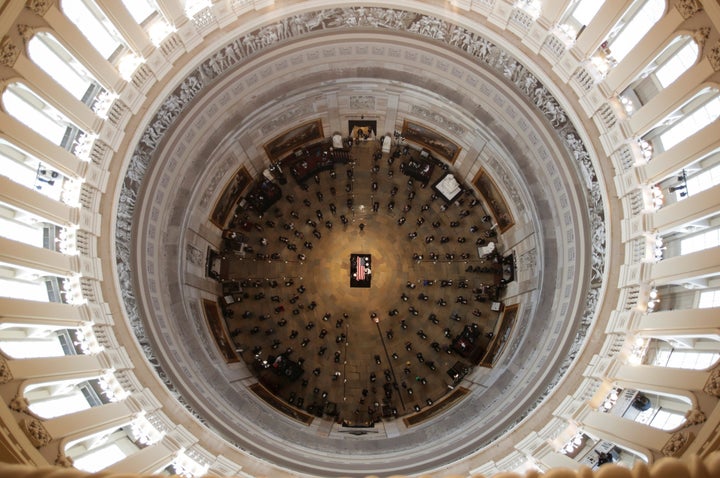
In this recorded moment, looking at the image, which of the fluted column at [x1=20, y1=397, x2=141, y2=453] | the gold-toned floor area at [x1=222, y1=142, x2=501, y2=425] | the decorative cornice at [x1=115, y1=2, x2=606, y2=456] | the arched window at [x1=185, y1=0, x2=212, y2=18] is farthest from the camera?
the gold-toned floor area at [x1=222, y1=142, x2=501, y2=425]

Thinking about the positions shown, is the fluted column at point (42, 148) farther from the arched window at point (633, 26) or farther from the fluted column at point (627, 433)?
the fluted column at point (627, 433)

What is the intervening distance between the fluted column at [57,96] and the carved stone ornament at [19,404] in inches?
298

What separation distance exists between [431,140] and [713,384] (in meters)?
14.7

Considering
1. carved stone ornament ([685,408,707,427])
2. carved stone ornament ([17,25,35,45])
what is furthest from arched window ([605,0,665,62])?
carved stone ornament ([17,25,35,45])

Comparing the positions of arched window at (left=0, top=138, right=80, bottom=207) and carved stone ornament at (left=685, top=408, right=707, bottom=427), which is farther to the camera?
arched window at (left=0, top=138, right=80, bottom=207)

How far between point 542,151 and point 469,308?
876 cm

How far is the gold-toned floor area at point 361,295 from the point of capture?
2155 centimetres

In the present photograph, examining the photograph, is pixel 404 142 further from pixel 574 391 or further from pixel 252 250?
pixel 574 391

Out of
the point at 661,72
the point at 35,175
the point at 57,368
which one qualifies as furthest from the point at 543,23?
the point at 57,368

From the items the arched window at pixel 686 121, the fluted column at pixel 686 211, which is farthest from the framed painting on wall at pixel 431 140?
the fluted column at pixel 686 211

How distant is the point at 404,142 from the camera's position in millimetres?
22391

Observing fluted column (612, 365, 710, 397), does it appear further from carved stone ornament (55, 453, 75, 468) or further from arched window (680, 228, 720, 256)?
carved stone ornament (55, 453, 75, 468)

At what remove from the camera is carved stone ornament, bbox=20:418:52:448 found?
10492mm

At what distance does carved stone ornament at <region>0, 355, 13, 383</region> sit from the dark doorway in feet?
53.9
